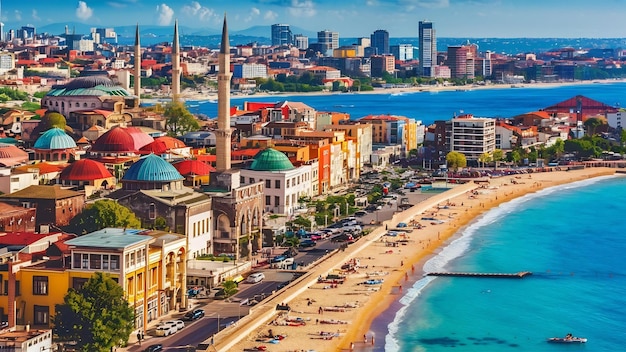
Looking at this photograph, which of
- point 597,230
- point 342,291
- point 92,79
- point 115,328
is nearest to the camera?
point 115,328

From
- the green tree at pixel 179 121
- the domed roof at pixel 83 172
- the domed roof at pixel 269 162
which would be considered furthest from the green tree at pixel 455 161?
the domed roof at pixel 83 172

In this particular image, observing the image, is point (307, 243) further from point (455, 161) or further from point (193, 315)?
point (455, 161)

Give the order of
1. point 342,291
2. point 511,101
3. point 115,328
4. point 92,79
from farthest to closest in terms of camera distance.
→ point 511,101
point 92,79
point 342,291
point 115,328

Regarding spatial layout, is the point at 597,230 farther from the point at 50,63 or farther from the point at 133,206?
the point at 50,63

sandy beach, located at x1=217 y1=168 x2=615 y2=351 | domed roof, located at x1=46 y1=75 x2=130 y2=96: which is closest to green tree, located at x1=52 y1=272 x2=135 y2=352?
sandy beach, located at x1=217 y1=168 x2=615 y2=351

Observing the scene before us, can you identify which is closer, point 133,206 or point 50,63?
point 133,206

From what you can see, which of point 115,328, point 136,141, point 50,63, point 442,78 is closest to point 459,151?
point 136,141

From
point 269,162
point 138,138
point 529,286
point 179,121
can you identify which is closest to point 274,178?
point 269,162
